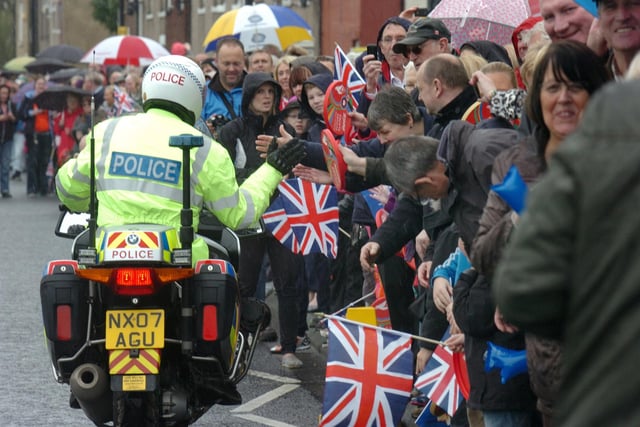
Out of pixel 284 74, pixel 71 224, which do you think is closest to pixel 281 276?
pixel 71 224

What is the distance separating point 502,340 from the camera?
4.97m

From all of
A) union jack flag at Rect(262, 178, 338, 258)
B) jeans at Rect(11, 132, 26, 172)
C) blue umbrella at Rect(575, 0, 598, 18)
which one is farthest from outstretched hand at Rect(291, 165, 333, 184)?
jeans at Rect(11, 132, 26, 172)

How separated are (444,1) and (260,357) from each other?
2726 millimetres

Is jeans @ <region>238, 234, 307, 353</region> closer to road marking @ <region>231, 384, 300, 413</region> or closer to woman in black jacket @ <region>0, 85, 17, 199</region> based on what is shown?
road marking @ <region>231, 384, 300, 413</region>

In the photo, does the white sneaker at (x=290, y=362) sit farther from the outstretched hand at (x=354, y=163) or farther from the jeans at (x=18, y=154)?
the jeans at (x=18, y=154)

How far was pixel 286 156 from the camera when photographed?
6898mm

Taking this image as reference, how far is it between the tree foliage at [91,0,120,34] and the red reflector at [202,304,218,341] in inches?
2215

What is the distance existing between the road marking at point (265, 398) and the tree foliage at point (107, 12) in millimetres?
53613

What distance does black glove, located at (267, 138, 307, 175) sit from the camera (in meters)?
6.89

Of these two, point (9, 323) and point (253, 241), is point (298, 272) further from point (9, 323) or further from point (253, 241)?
point (9, 323)

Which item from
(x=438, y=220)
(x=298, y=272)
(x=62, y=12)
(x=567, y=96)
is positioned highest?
(x=567, y=96)

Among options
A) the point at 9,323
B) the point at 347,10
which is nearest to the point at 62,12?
the point at 347,10

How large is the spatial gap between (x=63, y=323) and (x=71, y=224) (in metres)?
1.10

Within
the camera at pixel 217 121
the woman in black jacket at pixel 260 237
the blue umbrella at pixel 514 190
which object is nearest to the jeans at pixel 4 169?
the camera at pixel 217 121
